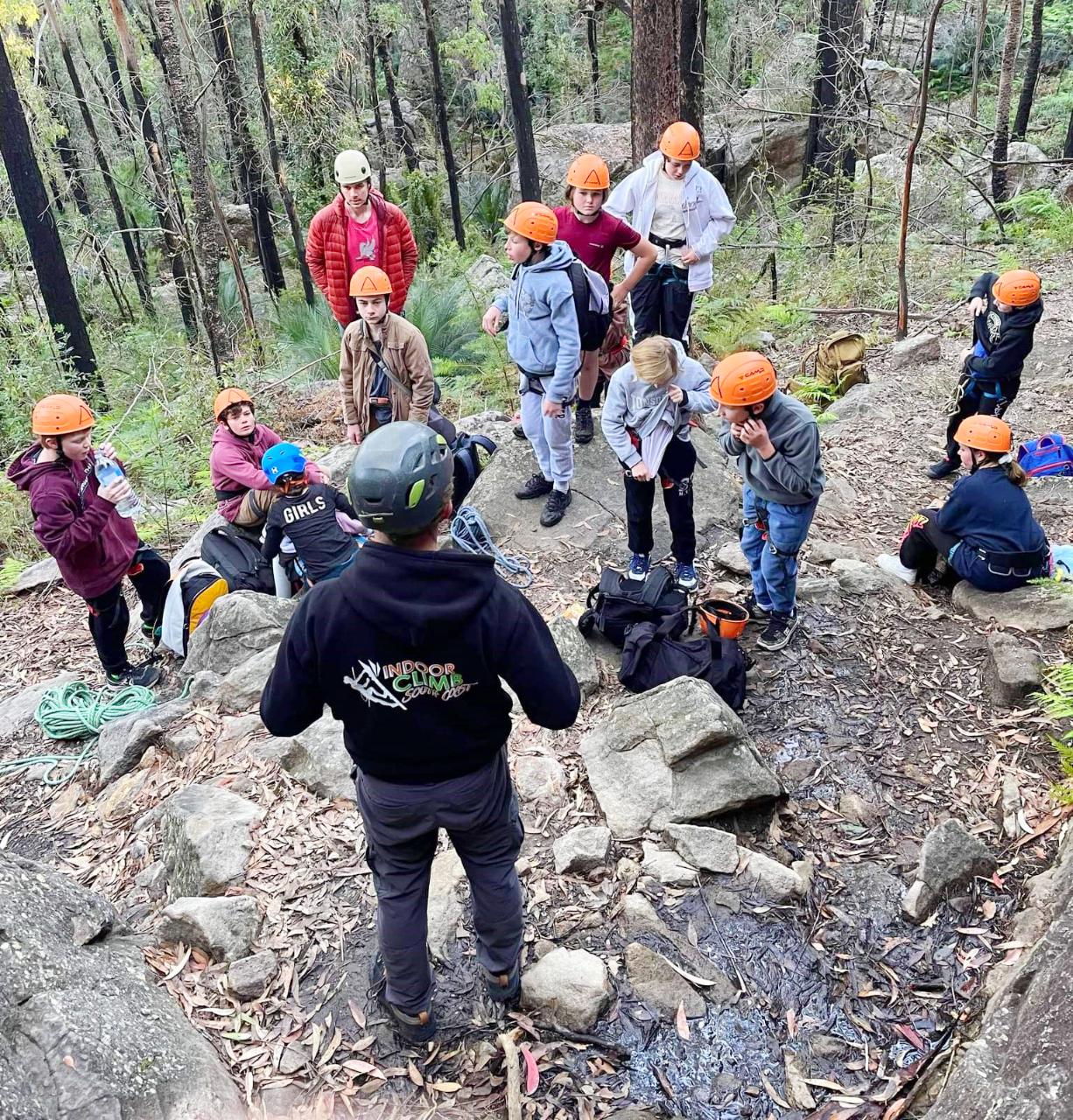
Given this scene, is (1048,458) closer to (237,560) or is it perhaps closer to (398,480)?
(237,560)

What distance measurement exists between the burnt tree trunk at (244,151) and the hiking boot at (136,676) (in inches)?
610

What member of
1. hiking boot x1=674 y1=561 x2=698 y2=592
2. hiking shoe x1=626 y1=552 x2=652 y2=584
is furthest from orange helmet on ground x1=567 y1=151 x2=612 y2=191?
hiking boot x1=674 y1=561 x2=698 y2=592

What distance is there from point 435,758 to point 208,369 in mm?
10641

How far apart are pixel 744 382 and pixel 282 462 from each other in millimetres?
2970

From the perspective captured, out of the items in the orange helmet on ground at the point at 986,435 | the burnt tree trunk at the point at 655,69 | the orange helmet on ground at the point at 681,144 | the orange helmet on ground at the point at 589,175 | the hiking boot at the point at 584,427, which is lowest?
the hiking boot at the point at 584,427

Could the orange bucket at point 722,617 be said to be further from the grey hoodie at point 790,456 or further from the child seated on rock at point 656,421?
the grey hoodie at point 790,456

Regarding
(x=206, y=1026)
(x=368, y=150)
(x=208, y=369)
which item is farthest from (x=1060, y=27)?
(x=206, y=1026)

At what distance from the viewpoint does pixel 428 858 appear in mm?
2699

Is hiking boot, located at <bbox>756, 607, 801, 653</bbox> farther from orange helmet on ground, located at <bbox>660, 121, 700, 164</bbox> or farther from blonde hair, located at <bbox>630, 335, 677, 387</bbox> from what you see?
orange helmet on ground, located at <bbox>660, 121, 700, 164</bbox>

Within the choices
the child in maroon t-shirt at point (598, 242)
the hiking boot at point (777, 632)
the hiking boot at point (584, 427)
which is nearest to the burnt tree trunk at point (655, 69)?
the child in maroon t-shirt at point (598, 242)

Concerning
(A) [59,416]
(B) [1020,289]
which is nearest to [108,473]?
(A) [59,416]

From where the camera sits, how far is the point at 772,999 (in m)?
3.09

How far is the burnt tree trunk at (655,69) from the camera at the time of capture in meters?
7.93

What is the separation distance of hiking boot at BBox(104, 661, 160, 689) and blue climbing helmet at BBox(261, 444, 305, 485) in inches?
66.2
